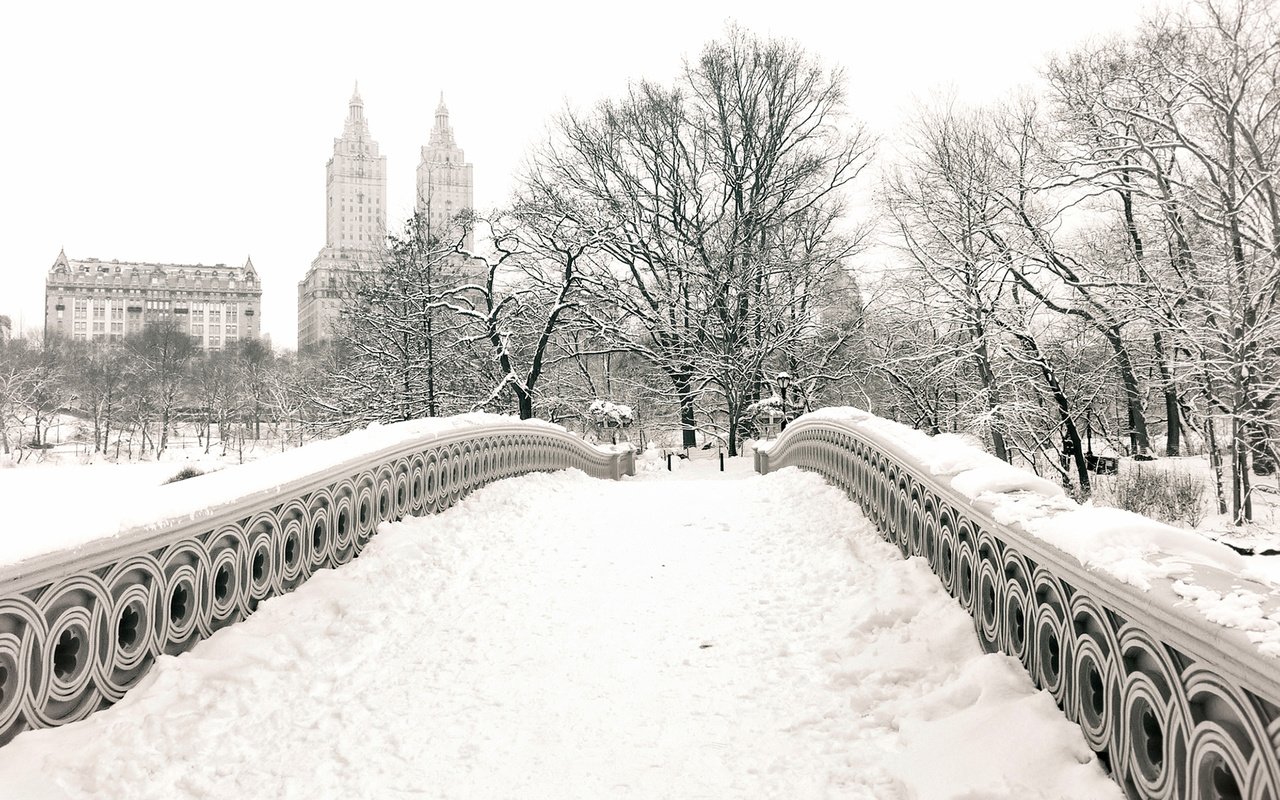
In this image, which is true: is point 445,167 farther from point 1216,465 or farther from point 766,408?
point 1216,465

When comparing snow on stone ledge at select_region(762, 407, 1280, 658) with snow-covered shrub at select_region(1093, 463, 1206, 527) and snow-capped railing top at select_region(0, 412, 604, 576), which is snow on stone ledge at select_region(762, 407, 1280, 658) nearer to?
snow-capped railing top at select_region(0, 412, 604, 576)

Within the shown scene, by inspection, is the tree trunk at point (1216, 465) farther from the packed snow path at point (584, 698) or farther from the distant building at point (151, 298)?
the distant building at point (151, 298)

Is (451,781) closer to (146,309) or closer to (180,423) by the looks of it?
(180,423)

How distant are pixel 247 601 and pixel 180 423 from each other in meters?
72.3

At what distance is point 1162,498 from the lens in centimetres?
1396

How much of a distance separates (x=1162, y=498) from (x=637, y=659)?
14490 millimetres

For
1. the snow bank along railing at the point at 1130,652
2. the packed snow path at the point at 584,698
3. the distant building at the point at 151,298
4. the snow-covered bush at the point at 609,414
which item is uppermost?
the distant building at the point at 151,298

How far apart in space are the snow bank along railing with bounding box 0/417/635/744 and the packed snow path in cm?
12

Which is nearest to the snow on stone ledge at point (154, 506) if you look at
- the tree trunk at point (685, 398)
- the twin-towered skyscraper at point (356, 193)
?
the tree trunk at point (685, 398)

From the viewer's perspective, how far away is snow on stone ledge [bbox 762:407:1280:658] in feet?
5.82

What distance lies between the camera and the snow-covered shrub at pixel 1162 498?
1349 cm

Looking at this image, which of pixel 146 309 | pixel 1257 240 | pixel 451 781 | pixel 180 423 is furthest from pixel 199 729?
pixel 146 309

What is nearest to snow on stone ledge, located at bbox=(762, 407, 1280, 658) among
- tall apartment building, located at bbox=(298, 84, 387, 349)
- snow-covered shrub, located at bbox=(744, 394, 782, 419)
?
snow-covered shrub, located at bbox=(744, 394, 782, 419)

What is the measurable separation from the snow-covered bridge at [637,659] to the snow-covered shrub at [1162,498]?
11434 millimetres
